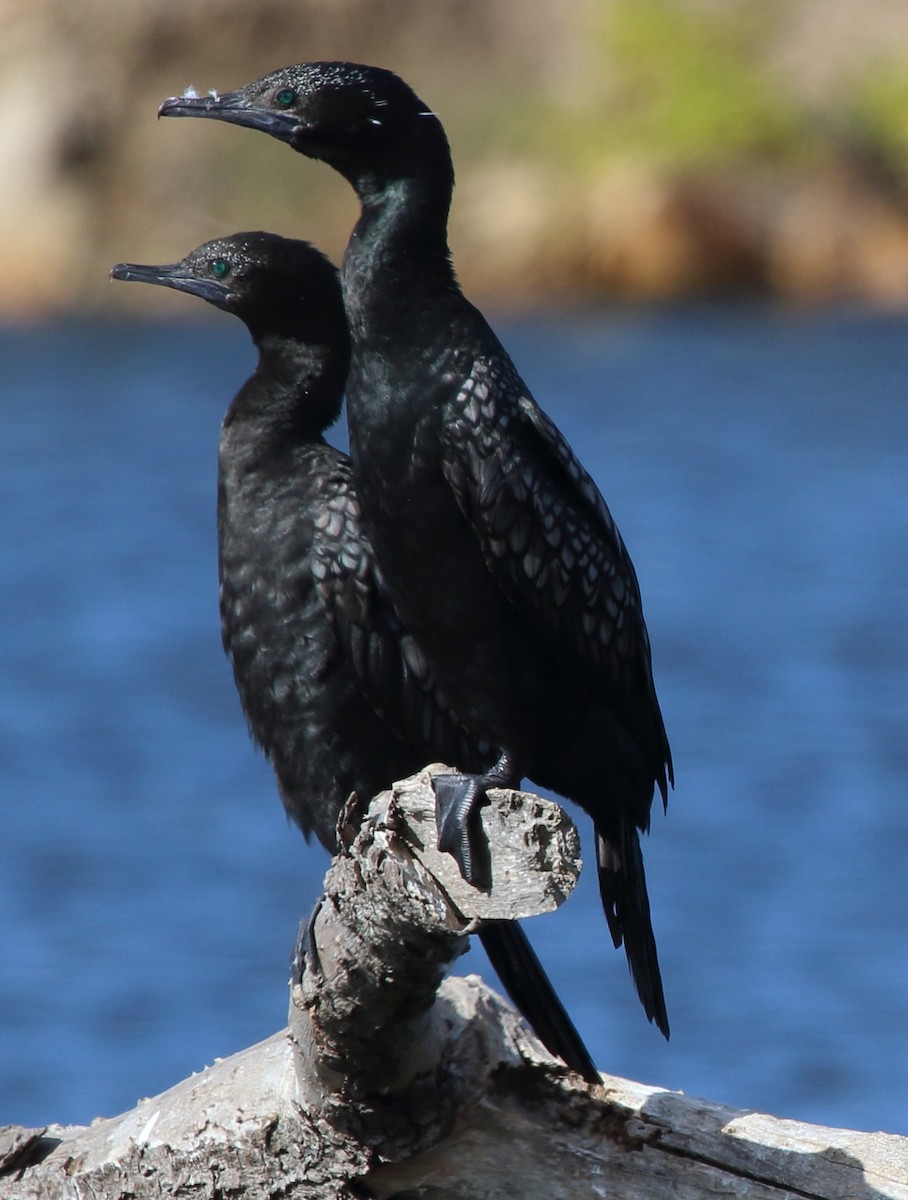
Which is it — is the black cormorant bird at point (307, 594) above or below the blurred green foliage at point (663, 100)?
below

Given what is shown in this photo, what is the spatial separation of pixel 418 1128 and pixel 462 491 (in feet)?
4.19

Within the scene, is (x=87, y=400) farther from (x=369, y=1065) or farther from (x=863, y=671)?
(x=369, y=1065)

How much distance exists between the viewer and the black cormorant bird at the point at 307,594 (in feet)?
16.9

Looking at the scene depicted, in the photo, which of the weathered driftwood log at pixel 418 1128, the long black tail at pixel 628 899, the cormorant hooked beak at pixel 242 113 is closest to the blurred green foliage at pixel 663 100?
the cormorant hooked beak at pixel 242 113

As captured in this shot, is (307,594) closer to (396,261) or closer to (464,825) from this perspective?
(396,261)

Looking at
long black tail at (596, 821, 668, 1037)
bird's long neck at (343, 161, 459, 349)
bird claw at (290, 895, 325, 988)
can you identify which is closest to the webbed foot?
bird claw at (290, 895, 325, 988)

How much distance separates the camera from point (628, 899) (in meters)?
4.73

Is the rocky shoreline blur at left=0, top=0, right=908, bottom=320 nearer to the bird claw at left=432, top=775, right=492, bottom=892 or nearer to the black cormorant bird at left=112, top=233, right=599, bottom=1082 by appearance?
the black cormorant bird at left=112, top=233, right=599, bottom=1082

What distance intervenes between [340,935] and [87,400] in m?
19.9

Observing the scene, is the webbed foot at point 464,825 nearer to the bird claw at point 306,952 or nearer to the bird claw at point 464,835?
the bird claw at point 464,835

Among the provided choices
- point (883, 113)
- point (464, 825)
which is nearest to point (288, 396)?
point (464, 825)

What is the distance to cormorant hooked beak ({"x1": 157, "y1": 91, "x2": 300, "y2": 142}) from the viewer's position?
4543mm

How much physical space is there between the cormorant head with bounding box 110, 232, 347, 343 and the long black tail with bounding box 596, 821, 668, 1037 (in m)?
1.51

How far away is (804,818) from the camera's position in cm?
1471
